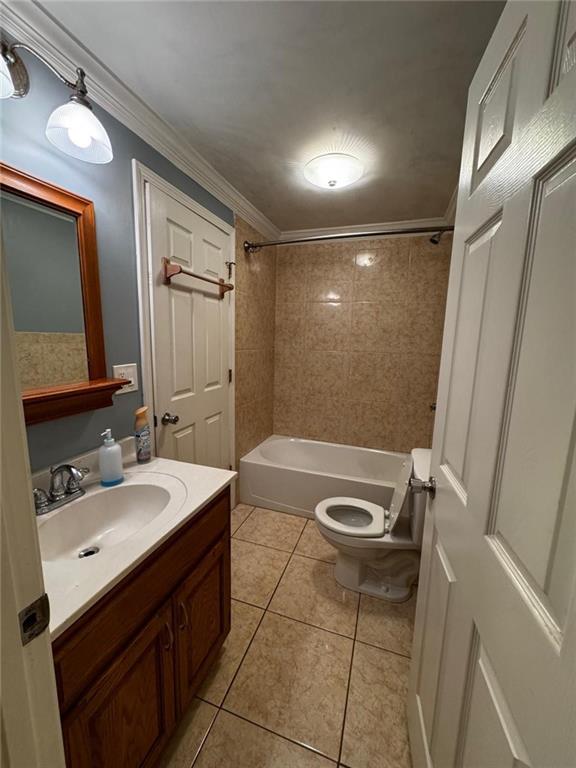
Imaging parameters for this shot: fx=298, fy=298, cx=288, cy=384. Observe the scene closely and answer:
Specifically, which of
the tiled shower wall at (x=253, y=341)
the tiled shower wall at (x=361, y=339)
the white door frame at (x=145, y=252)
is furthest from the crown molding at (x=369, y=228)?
the white door frame at (x=145, y=252)

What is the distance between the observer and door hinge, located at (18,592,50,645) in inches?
16.6

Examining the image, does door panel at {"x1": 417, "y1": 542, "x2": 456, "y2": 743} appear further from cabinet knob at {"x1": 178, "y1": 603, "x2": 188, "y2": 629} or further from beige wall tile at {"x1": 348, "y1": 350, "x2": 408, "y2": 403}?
beige wall tile at {"x1": 348, "y1": 350, "x2": 408, "y2": 403}

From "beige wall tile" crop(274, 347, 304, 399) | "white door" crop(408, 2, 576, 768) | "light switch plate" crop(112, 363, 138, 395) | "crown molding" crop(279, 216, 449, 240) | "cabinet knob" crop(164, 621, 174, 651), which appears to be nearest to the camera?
"white door" crop(408, 2, 576, 768)

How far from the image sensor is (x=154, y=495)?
1.14 meters

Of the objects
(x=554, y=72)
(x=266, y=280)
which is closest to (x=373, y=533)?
(x=554, y=72)

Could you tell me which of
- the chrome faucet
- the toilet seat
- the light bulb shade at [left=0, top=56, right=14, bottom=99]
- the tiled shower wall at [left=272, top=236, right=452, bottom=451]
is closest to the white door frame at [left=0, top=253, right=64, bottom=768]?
the chrome faucet

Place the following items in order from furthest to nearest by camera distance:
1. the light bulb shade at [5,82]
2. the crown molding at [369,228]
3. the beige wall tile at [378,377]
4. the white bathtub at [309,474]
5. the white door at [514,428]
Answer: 1. the beige wall tile at [378,377]
2. the crown molding at [369,228]
3. the white bathtub at [309,474]
4. the light bulb shade at [5,82]
5. the white door at [514,428]

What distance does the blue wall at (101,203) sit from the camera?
0.96 m

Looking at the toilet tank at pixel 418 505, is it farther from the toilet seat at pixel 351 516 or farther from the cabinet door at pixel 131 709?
the cabinet door at pixel 131 709

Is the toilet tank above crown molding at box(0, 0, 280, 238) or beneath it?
beneath

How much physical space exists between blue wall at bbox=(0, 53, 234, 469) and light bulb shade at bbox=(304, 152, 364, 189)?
0.73 m

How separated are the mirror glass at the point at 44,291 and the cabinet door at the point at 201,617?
34.1 inches

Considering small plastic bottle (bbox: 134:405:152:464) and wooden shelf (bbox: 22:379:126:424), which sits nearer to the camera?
wooden shelf (bbox: 22:379:126:424)

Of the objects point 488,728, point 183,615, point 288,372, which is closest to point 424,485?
point 488,728
